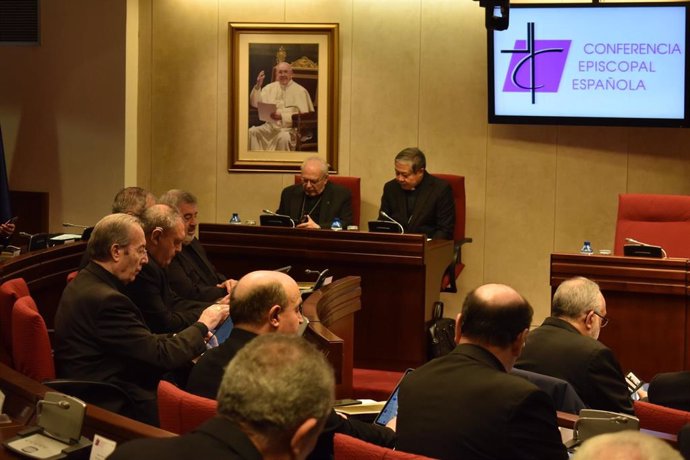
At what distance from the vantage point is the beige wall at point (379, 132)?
848 cm

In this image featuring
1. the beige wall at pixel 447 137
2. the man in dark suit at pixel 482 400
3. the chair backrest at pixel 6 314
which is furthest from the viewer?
the beige wall at pixel 447 137

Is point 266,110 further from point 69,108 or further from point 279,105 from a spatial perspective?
point 69,108

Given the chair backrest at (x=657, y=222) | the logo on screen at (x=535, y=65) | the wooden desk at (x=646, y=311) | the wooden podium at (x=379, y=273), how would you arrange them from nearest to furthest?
the wooden desk at (x=646, y=311)
the wooden podium at (x=379, y=273)
the chair backrest at (x=657, y=222)
the logo on screen at (x=535, y=65)

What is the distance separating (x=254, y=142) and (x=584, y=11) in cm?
296

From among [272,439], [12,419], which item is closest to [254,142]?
[12,419]

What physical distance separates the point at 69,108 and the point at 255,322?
5.97m

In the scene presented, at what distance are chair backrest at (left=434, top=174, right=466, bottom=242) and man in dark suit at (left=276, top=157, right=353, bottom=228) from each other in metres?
0.81

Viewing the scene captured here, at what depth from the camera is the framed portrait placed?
8.80 metres

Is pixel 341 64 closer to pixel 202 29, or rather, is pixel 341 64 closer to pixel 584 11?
pixel 202 29

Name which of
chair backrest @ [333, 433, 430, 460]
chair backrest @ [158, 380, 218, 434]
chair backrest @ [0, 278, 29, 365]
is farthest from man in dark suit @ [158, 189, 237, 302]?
chair backrest @ [333, 433, 430, 460]

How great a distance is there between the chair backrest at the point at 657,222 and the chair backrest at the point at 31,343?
4508 millimetres

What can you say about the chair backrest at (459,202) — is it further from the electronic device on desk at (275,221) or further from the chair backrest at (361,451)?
the chair backrest at (361,451)

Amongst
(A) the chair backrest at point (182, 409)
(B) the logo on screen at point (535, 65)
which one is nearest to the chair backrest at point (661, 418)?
(A) the chair backrest at point (182, 409)

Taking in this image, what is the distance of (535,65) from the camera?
8.20 m
